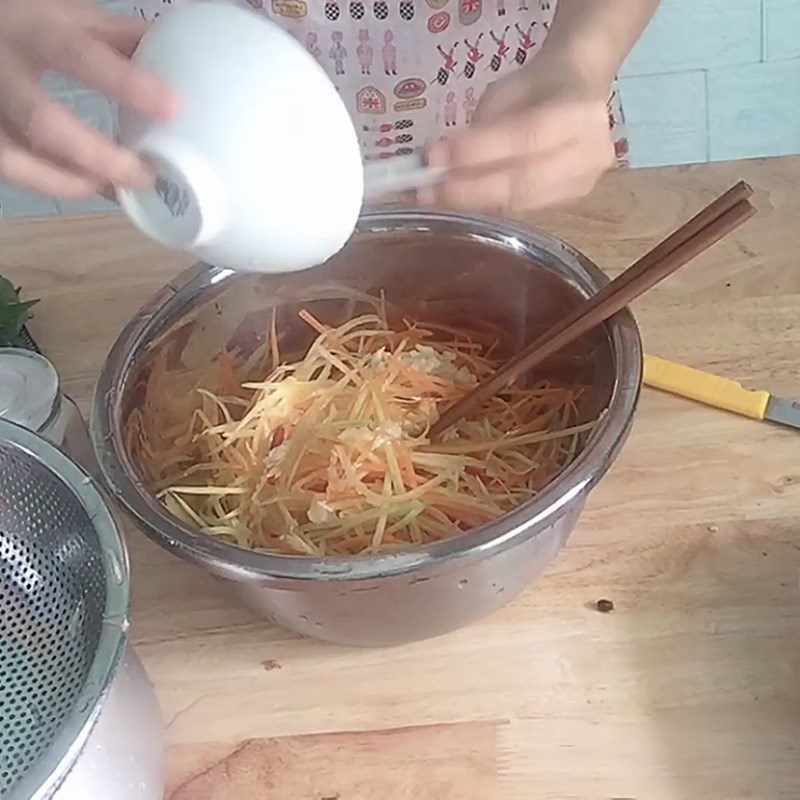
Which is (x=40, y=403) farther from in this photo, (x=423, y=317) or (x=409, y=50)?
(x=409, y=50)

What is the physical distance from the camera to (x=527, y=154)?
2.21 feet

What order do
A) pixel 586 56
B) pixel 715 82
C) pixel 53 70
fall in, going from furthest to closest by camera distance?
pixel 715 82 < pixel 586 56 < pixel 53 70

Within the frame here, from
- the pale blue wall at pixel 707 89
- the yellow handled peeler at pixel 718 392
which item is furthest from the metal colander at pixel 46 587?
the pale blue wall at pixel 707 89

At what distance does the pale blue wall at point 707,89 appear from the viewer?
1.43 meters

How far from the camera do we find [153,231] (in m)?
0.57

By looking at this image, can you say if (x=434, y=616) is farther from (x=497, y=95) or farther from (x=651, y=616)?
(x=497, y=95)

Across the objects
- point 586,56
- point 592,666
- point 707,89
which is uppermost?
point 586,56

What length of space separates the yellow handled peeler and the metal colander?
1.24 ft

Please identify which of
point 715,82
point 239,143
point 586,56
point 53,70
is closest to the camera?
point 239,143

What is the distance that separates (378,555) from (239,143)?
0.20 metres

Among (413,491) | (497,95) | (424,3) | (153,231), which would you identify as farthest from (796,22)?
(153,231)

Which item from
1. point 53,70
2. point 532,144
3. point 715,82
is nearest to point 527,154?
point 532,144

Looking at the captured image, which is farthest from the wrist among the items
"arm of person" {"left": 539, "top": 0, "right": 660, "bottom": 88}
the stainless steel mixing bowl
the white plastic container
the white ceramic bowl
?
the white plastic container

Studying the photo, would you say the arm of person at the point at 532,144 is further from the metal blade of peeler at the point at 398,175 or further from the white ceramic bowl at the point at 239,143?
the white ceramic bowl at the point at 239,143
